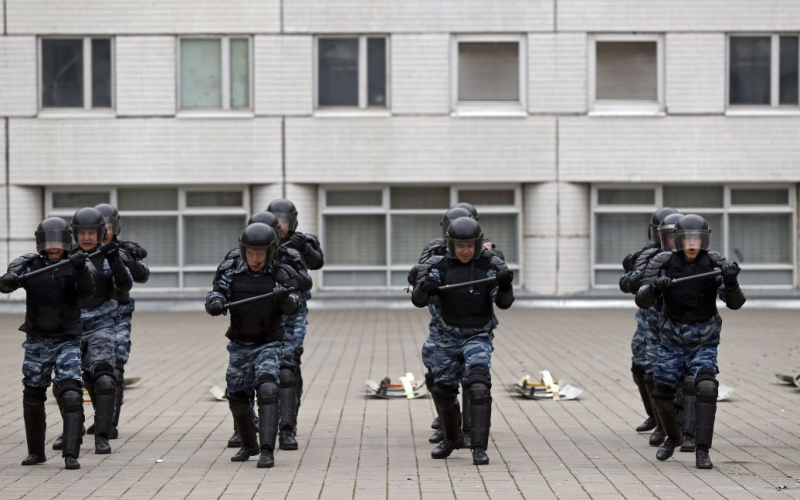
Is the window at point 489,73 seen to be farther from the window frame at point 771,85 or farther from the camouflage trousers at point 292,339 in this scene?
the camouflage trousers at point 292,339

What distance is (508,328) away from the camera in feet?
72.3

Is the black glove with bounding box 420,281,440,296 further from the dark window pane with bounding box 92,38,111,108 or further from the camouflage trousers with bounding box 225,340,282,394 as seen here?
the dark window pane with bounding box 92,38,111,108

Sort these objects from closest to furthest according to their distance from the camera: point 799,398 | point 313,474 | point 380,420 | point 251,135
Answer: point 313,474 < point 380,420 < point 799,398 < point 251,135

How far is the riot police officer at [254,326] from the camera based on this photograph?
9391 mm

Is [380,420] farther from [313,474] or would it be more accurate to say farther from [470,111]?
[470,111]

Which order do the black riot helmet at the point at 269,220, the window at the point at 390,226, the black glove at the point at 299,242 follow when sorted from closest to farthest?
1. the black riot helmet at the point at 269,220
2. the black glove at the point at 299,242
3. the window at the point at 390,226

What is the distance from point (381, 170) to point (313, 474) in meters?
18.1

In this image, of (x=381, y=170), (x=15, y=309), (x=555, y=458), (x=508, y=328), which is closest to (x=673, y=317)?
(x=555, y=458)

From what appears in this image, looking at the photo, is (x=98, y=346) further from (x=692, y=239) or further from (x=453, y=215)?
(x=692, y=239)

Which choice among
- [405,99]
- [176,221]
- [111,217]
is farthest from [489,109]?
[111,217]

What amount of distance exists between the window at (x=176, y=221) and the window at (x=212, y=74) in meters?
1.75

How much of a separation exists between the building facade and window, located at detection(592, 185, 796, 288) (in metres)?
0.44

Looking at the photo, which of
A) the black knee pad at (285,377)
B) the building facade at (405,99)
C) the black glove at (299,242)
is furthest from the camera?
the building facade at (405,99)

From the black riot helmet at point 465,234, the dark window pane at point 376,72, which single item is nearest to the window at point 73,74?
the dark window pane at point 376,72
